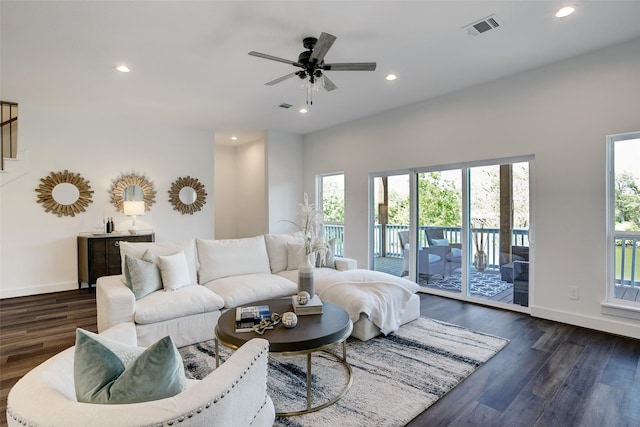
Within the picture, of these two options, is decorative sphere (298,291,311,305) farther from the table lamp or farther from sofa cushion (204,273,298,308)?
the table lamp

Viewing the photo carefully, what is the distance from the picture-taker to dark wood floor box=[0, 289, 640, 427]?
2.03m

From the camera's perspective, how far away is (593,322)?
343 cm

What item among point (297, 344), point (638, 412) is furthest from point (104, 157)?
point (638, 412)

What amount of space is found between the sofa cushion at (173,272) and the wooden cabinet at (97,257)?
90.1 inches

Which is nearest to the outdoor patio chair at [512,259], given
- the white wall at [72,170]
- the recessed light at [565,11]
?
the recessed light at [565,11]

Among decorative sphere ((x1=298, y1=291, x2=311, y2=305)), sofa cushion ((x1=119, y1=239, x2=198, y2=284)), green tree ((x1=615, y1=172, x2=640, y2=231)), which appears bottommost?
decorative sphere ((x1=298, y1=291, x2=311, y2=305))

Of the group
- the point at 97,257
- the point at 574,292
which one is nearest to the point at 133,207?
the point at 97,257

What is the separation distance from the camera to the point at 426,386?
233cm

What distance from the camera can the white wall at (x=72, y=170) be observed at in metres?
4.85

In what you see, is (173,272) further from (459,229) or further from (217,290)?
(459,229)

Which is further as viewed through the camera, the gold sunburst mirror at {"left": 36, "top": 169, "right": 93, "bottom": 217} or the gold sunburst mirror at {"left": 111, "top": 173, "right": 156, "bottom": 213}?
the gold sunburst mirror at {"left": 111, "top": 173, "right": 156, "bottom": 213}

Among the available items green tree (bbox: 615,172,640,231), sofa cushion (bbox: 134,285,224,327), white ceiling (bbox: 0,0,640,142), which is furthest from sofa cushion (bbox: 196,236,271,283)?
green tree (bbox: 615,172,640,231)

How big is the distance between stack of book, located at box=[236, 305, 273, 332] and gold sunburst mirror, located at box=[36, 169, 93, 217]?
4.30 m

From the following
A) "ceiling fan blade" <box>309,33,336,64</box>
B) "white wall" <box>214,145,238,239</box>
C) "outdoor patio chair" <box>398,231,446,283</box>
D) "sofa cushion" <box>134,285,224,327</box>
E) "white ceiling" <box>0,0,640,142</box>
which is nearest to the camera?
"ceiling fan blade" <box>309,33,336,64</box>
